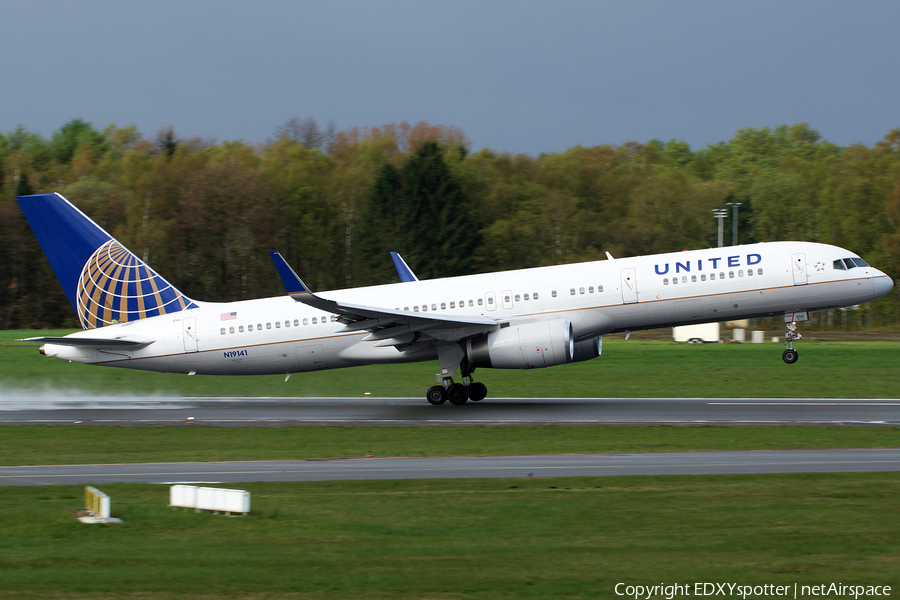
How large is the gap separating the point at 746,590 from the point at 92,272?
25314 mm

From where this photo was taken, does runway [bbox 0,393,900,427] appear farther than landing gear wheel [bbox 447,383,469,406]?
No

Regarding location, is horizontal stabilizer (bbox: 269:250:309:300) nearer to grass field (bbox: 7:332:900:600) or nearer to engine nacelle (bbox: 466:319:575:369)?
grass field (bbox: 7:332:900:600)

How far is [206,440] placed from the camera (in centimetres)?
2122

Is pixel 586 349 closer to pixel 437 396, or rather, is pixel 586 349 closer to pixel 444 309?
pixel 444 309

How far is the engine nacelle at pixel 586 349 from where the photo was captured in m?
27.0

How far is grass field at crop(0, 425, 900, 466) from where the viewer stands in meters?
18.6

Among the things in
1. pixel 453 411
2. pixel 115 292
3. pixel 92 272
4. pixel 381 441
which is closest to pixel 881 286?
pixel 453 411

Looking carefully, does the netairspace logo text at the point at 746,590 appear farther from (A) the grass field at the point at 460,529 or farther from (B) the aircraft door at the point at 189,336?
(B) the aircraft door at the point at 189,336

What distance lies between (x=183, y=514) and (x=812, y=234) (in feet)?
265

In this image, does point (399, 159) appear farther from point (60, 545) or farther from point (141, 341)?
point (60, 545)

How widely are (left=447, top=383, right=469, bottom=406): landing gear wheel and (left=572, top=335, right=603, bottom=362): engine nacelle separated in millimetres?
3663

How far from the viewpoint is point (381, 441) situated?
20.6m

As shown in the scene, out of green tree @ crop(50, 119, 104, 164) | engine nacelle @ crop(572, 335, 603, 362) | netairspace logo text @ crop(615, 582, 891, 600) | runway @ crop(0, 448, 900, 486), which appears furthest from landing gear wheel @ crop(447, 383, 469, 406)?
green tree @ crop(50, 119, 104, 164)

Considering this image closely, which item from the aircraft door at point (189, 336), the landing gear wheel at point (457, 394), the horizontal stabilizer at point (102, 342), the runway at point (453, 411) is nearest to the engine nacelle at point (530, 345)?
the runway at point (453, 411)
